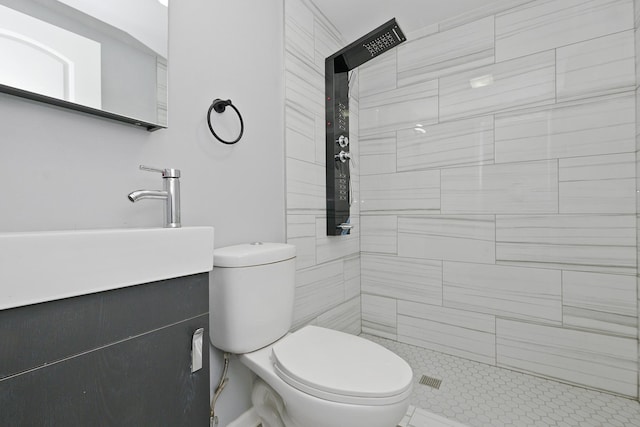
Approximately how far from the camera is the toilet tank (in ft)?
3.36

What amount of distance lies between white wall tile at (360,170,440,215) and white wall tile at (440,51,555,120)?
425mm

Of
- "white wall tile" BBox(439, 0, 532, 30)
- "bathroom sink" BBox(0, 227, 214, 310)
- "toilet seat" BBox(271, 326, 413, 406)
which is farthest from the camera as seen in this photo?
"white wall tile" BBox(439, 0, 532, 30)

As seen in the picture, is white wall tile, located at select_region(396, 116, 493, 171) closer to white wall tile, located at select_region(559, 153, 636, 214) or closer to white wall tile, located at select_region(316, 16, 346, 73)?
white wall tile, located at select_region(559, 153, 636, 214)

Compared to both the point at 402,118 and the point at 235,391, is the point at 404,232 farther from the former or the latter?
the point at 235,391

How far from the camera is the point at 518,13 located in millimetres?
1700

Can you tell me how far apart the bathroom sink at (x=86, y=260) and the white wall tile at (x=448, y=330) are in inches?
63.9

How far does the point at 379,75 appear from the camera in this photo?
216 centimetres


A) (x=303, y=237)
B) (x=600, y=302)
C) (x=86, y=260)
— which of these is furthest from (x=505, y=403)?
(x=86, y=260)

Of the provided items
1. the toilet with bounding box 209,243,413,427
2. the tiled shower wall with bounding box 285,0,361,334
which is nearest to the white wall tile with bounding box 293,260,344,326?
the tiled shower wall with bounding box 285,0,361,334

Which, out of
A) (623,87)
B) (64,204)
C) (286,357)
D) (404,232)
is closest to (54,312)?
(64,204)

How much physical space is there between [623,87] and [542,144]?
0.41 m

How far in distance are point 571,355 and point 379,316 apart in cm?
107

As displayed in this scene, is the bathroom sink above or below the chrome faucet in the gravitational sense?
below

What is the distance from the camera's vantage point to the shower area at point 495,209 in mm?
1478
